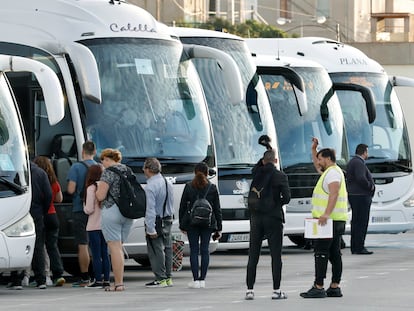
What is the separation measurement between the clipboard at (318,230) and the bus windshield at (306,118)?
9.05 meters

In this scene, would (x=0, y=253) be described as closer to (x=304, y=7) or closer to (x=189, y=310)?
(x=189, y=310)

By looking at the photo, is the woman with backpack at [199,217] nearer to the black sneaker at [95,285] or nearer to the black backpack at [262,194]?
the black sneaker at [95,285]

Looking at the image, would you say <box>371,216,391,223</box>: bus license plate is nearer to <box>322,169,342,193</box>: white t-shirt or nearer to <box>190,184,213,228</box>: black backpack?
<box>190,184,213,228</box>: black backpack

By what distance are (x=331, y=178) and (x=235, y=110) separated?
674 cm

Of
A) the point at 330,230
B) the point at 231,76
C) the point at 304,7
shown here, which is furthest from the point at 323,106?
the point at 304,7

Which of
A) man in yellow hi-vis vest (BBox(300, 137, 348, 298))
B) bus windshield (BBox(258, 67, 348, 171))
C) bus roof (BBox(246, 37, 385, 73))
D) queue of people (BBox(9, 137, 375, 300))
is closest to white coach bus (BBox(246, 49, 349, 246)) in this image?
bus windshield (BBox(258, 67, 348, 171))

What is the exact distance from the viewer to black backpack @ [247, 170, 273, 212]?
686 inches

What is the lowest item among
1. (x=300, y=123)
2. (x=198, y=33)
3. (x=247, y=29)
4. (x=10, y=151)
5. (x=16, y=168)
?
(x=16, y=168)

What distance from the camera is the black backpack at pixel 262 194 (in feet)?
57.2

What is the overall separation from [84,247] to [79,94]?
1909 millimetres

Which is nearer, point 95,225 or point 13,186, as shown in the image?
point 13,186

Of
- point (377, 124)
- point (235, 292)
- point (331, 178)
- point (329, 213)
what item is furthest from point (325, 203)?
point (377, 124)

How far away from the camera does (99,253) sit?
62.6 ft

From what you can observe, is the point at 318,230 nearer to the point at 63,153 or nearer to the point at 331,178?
the point at 331,178
